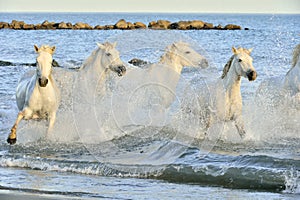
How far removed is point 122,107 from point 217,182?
240cm

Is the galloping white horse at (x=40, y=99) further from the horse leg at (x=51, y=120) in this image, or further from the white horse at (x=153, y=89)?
the white horse at (x=153, y=89)

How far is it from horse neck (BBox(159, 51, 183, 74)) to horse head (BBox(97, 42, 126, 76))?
1.34m

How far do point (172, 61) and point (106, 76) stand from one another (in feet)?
4.62

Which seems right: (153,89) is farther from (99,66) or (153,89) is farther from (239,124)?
(239,124)

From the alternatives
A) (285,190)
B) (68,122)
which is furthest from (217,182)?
(68,122)

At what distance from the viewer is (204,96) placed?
408 inches

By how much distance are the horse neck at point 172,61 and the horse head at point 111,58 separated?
1.34m

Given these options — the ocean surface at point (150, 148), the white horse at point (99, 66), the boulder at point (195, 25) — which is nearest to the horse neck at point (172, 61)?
the ocean surface at point (150, 148)

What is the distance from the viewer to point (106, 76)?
10406 millimetres

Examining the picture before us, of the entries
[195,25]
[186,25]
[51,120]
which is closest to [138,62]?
[51,120]

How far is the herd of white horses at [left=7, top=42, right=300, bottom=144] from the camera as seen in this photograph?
9.57 metres

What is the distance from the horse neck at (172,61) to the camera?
11292 mm

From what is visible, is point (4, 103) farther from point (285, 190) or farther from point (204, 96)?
point (285, 190)

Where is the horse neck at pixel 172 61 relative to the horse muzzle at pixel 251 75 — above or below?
above
